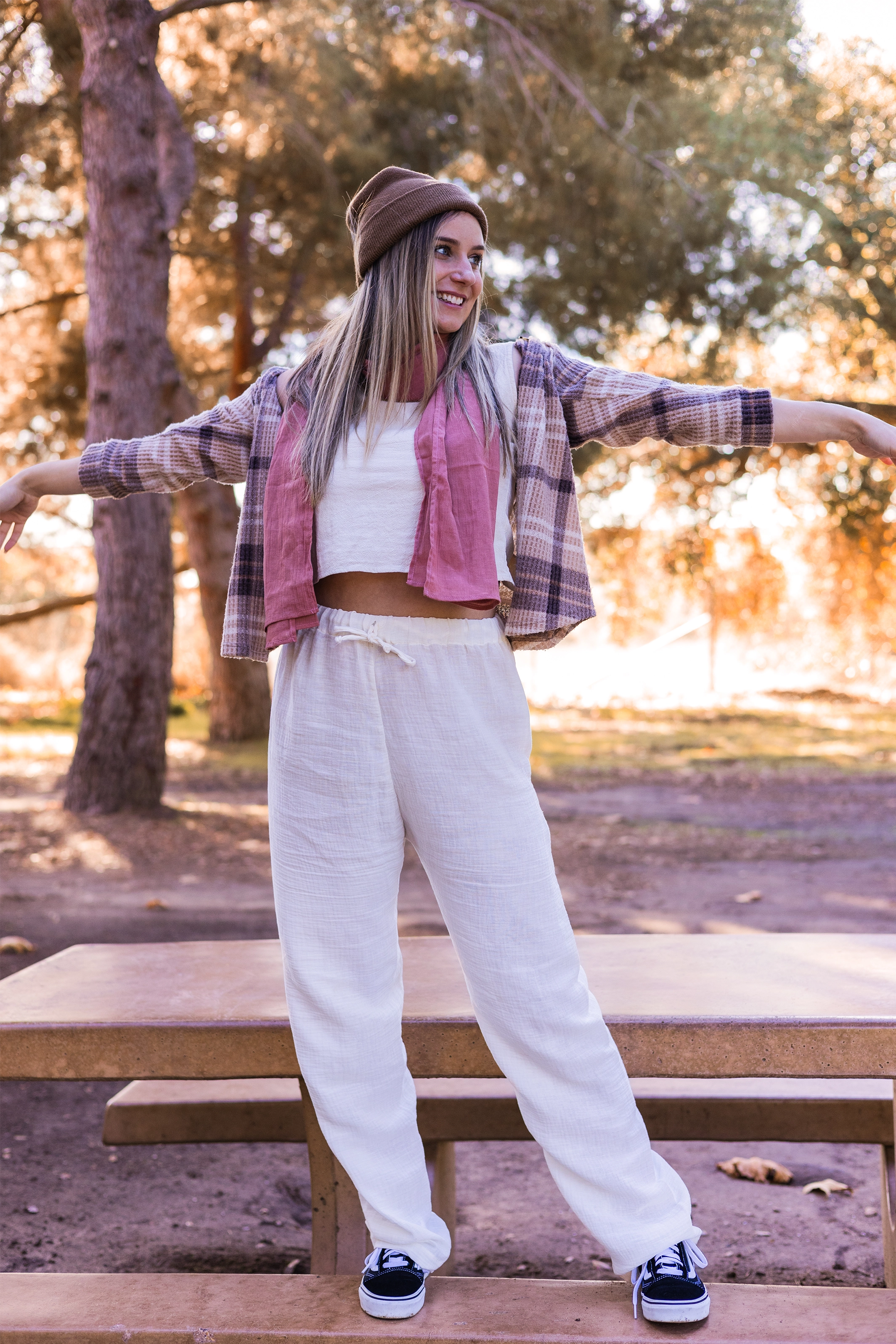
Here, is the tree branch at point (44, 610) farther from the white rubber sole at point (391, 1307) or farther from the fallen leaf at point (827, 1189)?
the white rubber sole at point (391, 1307)

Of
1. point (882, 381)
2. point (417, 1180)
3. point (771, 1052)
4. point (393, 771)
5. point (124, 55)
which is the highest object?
point (124, 55)

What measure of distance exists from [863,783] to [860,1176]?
761 cm

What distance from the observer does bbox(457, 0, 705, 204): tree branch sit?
27.6 ft

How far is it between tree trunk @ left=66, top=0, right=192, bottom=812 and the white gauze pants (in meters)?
6.42

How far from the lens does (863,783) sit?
1054 centimetres

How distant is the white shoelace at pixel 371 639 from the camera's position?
1902mm

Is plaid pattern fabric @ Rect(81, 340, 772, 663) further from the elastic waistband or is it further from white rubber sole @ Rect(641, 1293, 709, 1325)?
white rubber sole @ Rect(641, 1293, 709, 1325)

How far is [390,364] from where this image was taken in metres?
2.00

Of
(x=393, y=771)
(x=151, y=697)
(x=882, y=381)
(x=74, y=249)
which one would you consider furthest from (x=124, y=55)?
(x=882, y=381)

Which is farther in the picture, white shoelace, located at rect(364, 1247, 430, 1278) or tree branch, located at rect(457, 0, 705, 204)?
tree branch, located at rect(457, 0, 705, 204)

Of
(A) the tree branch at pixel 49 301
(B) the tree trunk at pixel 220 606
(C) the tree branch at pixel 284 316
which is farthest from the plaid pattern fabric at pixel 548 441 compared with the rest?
(C) the tree branch at pixel 284 316

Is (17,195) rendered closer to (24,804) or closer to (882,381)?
(24,804)

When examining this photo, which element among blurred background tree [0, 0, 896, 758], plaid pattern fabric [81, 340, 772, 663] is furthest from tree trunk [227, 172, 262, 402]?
plaid pattern fabric [81, 340, 772, 663]

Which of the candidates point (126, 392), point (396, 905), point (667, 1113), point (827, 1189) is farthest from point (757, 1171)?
point (126, 392)
